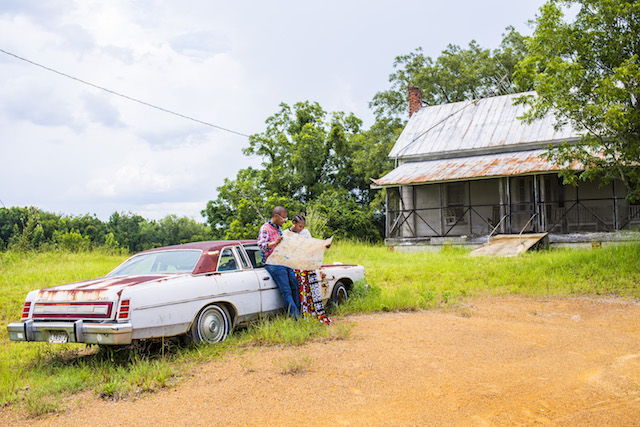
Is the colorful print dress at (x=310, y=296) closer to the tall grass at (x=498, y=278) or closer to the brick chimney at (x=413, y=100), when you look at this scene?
the tall grass at (x=498, y=278)

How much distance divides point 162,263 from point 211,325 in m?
1.07

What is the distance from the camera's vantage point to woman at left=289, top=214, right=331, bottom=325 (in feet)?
23.8

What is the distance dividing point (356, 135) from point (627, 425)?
1172 inches

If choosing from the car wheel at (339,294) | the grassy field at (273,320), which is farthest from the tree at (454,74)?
the car wheel at (339,294)

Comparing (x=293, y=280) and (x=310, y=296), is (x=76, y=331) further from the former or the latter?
(x=310, y=296)

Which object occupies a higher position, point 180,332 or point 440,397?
point 180,332

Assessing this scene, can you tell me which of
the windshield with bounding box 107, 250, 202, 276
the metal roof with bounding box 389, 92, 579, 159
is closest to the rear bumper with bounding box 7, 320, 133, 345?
the windshield with bounding box 107, 250, 202, 276

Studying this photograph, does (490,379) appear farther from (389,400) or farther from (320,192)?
(320,192)

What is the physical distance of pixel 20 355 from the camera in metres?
6.78

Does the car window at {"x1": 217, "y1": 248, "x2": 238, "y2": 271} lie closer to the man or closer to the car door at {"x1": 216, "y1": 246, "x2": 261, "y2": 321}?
the car door at {"x1": 216, "y1": 246, "x2": 261, "y2": 321}

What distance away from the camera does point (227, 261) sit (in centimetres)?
692

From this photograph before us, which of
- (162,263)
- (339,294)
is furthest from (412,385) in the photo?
(339,294)

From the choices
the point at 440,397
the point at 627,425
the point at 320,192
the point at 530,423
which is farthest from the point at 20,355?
the point at 320,192

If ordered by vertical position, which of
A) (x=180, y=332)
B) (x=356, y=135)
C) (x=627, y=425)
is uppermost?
(x=356, y=135)
